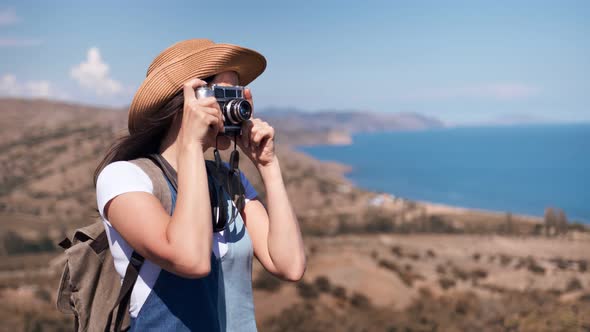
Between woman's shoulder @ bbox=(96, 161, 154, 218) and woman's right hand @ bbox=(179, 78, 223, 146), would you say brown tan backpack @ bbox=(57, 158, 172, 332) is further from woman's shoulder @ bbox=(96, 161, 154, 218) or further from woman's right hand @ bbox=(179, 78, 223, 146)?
woman's right hand @ bbox=(179, 78, 223, 146)

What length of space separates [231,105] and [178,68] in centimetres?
22

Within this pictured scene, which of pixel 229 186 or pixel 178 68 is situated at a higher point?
pixel 178 68

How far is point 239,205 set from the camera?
75.0 inches

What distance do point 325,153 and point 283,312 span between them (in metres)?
150

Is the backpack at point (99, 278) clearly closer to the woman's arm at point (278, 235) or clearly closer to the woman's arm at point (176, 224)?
the woman's arm at point (176, 224)

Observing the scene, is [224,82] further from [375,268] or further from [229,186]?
[375,268]

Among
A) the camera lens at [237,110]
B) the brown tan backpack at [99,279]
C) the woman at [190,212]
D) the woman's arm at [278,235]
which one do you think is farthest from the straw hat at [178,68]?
the woman's arm at [278,235]

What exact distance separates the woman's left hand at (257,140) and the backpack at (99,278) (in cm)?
36

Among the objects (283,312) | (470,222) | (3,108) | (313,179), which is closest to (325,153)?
(3,108)

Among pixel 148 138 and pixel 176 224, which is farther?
pixel 148 138

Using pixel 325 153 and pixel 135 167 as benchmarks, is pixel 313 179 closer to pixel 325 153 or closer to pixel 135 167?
pixel 135 167

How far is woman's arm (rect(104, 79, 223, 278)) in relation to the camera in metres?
1.52

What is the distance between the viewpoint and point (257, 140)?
196 cm

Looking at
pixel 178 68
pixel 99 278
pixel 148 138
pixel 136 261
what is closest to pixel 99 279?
pixel 99 278
